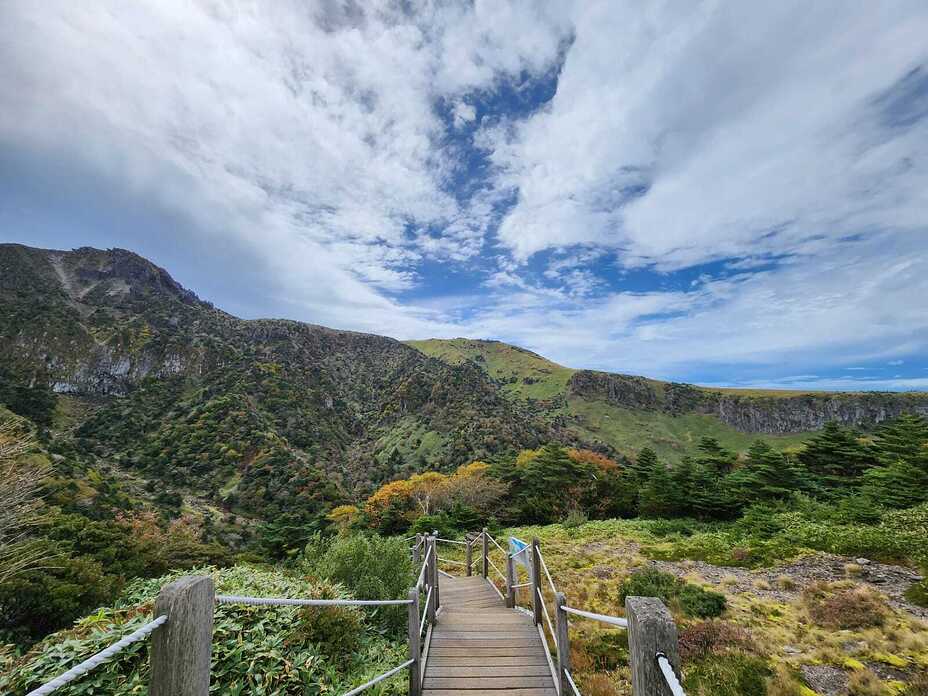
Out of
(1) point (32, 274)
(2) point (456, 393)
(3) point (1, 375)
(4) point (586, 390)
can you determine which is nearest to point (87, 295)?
(1) point (32, 274)

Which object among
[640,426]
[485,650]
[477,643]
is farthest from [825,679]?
[640,426]

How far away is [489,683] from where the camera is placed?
4910 millimetres

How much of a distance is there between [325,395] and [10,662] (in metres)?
118

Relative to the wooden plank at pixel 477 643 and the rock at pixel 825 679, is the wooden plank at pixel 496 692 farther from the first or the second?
the rock at pixel 825 679

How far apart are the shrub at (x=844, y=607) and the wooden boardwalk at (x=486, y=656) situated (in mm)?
6003

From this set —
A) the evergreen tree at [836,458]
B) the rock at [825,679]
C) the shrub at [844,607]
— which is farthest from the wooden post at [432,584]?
the evergreen tree at [836,458]

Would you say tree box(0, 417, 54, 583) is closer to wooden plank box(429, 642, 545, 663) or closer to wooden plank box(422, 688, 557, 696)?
wooden plank box(429, 642, 545, 663)

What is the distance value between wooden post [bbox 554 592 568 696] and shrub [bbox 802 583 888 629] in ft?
21.2

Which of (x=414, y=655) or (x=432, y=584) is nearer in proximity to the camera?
(x=414, y=655)

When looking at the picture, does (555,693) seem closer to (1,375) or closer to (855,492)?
(855,492)

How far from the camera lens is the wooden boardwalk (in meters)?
4.84

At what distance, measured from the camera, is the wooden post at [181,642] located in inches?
63.9

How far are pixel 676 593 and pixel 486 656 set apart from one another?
6.15m

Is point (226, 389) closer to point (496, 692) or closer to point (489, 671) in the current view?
point (489, 671)
